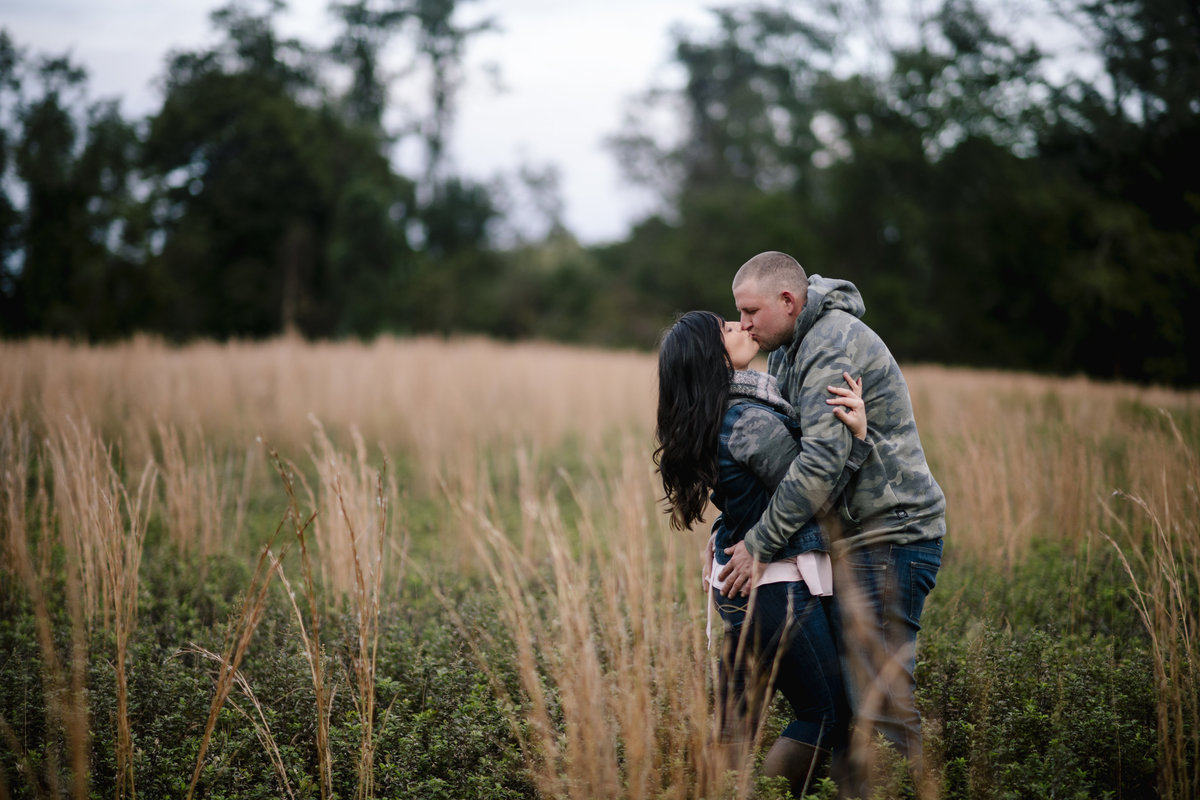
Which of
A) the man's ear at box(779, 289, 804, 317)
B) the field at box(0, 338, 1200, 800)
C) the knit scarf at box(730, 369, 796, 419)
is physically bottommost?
the field at box(0, 338, 1200, 800)

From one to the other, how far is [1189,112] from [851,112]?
55.6ft

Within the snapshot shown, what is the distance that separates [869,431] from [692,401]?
0.56 m

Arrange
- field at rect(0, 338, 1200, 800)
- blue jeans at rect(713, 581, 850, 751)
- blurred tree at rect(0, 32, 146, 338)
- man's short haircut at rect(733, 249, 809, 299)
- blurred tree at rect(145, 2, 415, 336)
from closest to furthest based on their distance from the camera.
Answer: blue jeans at rect(713, 581, 850, 751), man's short haircut at rect(733, 249, 809, 299), field at rect(0, 338, 1200, 800), blurred tree at rect(0, 32, 146, 338), blurred tree at rect(145, 2, 415, 336)

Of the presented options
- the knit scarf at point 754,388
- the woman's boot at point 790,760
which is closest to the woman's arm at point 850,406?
the knit scarf at point 754,388

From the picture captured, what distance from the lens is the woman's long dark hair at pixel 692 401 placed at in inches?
80.8

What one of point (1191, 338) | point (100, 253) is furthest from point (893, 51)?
point (100, 253)

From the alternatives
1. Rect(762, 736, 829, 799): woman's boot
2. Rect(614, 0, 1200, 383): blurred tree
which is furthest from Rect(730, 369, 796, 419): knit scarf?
Rect(614, 0, 1200, 383): blurred tree

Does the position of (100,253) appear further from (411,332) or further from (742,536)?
(742,536)

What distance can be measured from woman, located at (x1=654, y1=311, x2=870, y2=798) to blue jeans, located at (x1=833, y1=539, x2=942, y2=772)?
0.07 m

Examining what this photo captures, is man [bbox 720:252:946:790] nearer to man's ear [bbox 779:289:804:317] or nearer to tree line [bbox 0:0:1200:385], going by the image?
man's ear [bbox 779:289:804:317]

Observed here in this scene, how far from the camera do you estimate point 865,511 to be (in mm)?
2111

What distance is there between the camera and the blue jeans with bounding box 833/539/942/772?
2.05 metres

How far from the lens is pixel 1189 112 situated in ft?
27.4

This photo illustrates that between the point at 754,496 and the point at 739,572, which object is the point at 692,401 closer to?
the point at 754,496
